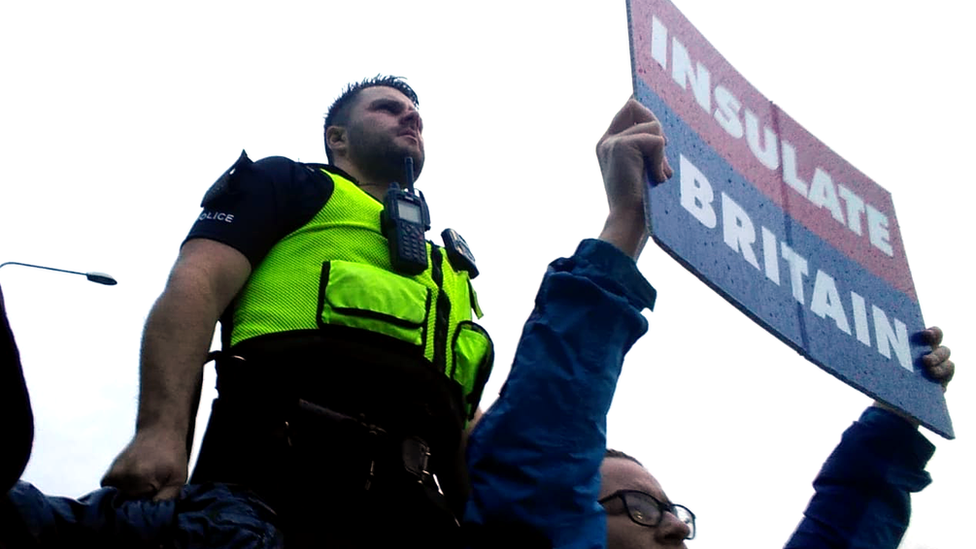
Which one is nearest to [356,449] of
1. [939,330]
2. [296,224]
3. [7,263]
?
[296,224]

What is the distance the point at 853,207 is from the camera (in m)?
3.44

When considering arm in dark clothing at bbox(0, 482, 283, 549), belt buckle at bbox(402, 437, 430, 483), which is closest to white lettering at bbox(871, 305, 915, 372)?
belt buckle at bbox(402, 437, 430, 483)

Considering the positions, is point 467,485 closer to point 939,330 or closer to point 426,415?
point 426,415

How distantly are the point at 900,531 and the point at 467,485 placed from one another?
4.81 ft

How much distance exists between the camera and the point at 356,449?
7.37 feet

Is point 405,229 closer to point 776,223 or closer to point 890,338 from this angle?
point 776,223

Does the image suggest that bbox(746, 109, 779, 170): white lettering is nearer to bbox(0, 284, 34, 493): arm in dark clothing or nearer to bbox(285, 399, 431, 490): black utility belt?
bbox(285, 399, 431, 490): black utility belt

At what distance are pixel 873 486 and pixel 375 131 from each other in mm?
1752

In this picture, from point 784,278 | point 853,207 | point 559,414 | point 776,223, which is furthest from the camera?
point 853,207

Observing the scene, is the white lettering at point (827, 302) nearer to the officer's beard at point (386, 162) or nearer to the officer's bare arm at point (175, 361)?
→ the officer's beard at point (386, 162)

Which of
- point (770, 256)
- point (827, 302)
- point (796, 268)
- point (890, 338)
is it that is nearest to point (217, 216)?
point (770, 256)

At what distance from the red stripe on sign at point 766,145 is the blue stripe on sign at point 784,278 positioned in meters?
0.05

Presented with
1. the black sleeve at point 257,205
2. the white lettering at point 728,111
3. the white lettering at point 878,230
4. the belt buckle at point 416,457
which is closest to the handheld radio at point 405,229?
the black sleeve at point 257,205

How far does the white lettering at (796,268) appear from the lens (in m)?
2.92
